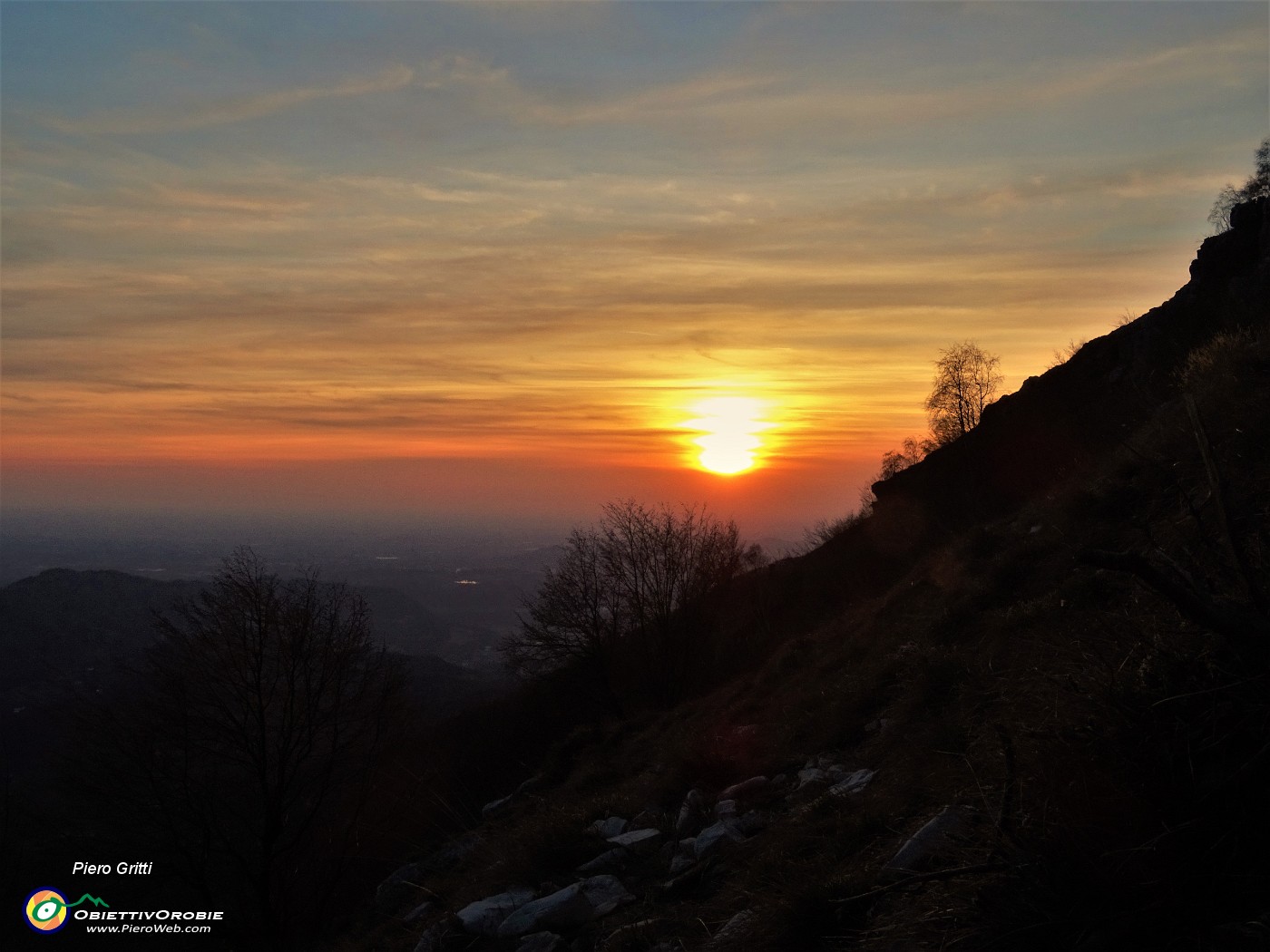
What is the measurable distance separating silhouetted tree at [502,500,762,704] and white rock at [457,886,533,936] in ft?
71.3

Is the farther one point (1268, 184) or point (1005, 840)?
point (1268, 184)

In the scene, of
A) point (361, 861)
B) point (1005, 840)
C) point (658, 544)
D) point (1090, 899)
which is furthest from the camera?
point (658, 544)

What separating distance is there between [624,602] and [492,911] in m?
24.8

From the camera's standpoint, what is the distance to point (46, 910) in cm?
1521

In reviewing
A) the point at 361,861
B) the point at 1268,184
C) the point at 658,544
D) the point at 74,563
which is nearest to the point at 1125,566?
the point at 361,861

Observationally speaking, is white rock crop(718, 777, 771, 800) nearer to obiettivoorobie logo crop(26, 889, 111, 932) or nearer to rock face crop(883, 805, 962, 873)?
rock face crop(883, 805, 962, 873)

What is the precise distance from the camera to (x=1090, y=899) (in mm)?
2541

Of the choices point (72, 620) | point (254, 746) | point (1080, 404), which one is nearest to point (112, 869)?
point (254, 746)

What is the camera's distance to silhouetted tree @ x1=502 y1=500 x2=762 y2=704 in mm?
28781

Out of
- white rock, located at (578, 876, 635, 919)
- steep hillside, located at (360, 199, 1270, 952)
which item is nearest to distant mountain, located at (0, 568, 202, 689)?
steep hillside, located at (360, 199, 1270, 952)

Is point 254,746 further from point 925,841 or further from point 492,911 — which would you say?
point 925,841

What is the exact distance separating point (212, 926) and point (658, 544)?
1947 centimetres

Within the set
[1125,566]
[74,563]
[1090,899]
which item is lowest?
[1090,899]

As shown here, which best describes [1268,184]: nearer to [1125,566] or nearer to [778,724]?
[778,724]
